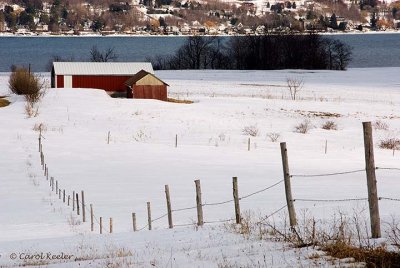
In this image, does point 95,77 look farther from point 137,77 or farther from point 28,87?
point 28,87

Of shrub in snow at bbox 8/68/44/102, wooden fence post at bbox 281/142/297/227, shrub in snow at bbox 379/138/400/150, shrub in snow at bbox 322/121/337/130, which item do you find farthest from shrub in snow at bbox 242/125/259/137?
wooden fence post at bbox 281/142/297/227

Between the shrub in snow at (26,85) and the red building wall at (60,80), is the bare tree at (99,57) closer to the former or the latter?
the red building wall at (60,80)

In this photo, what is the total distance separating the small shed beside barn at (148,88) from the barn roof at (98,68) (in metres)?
6.16

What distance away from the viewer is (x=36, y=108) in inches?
2111

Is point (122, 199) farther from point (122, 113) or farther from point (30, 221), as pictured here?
point (122, 113)

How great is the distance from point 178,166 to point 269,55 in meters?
92.7

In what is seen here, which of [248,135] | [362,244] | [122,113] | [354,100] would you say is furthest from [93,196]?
[354,100]

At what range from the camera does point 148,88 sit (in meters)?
64.6

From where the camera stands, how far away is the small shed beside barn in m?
64.4

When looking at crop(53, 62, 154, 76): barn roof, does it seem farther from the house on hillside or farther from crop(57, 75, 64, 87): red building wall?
crop(57, 75, 64, 87): red building wall

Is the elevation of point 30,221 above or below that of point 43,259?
below

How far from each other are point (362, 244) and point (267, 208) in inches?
372

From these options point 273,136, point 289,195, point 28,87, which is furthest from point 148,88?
point 289,195

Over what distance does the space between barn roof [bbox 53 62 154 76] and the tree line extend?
45.2 m
